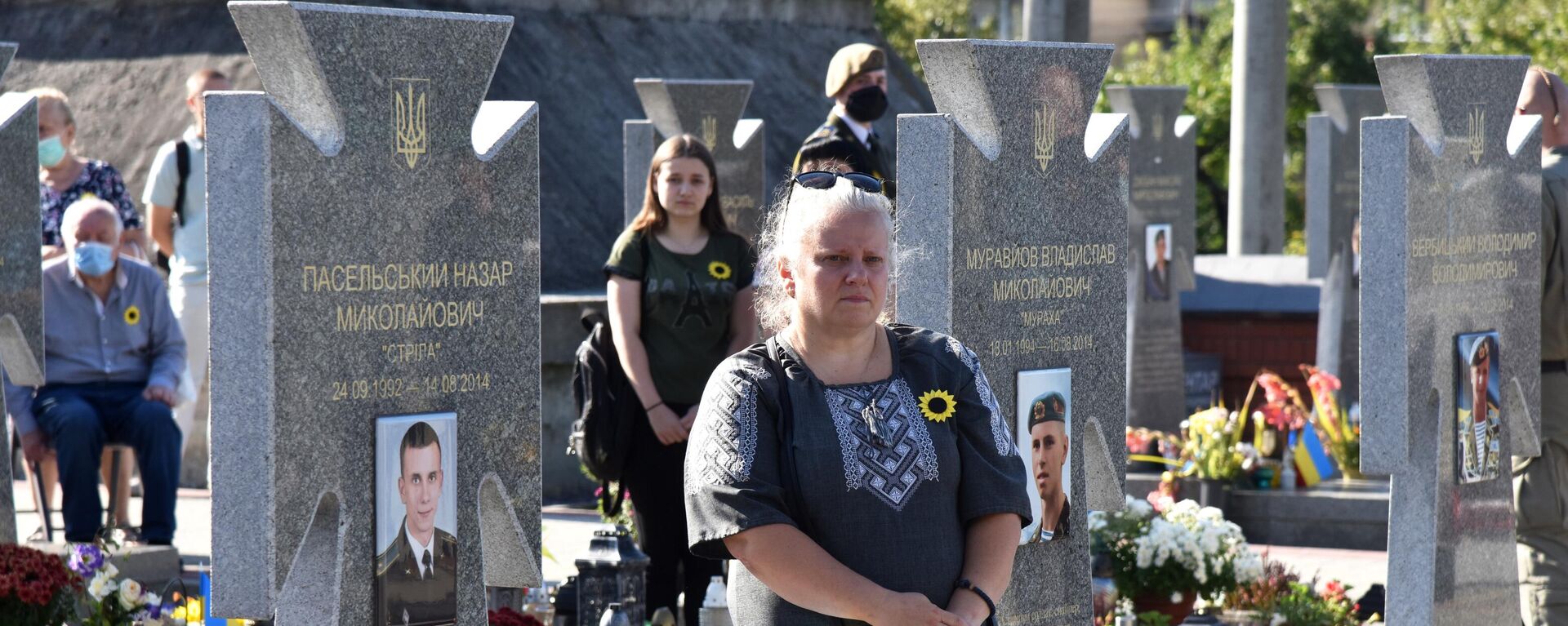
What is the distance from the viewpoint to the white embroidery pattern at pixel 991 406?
395 cm

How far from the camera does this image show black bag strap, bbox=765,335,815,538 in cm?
377

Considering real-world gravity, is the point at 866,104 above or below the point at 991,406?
above

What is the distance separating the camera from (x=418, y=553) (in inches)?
199

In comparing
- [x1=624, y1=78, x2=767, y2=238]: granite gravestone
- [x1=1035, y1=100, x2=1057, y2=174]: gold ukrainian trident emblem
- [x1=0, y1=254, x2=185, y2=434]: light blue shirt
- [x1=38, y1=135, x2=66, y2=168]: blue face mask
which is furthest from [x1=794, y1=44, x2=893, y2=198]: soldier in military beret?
[x1=38, y1=135, x2=66, y2=168]: blue face mask

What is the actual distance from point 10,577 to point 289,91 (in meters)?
1.70

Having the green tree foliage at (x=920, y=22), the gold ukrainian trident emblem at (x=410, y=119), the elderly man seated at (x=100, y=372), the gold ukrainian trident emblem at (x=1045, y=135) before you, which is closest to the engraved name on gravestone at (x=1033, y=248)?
the gold ukrainian trident emblem at (x=1045, y=135)

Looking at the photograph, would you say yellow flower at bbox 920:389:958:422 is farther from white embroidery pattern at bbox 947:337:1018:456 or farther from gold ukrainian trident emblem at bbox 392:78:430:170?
gold ukrainian trident emblem at bbox 392:78:430:170

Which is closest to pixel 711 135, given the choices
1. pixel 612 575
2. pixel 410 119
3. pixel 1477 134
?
pixel 612 575

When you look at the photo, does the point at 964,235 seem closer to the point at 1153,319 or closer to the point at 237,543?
the point at 237,543

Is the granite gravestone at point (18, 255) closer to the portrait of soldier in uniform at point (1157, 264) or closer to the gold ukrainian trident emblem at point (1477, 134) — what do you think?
the gold ukrainian trident emblem at point (1477, 134)

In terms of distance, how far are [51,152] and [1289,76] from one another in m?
29.1

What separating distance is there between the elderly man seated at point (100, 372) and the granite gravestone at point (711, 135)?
2771 millimetres

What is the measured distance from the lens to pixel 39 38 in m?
14.8

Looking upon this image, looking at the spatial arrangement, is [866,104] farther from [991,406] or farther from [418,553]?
[991,406]
